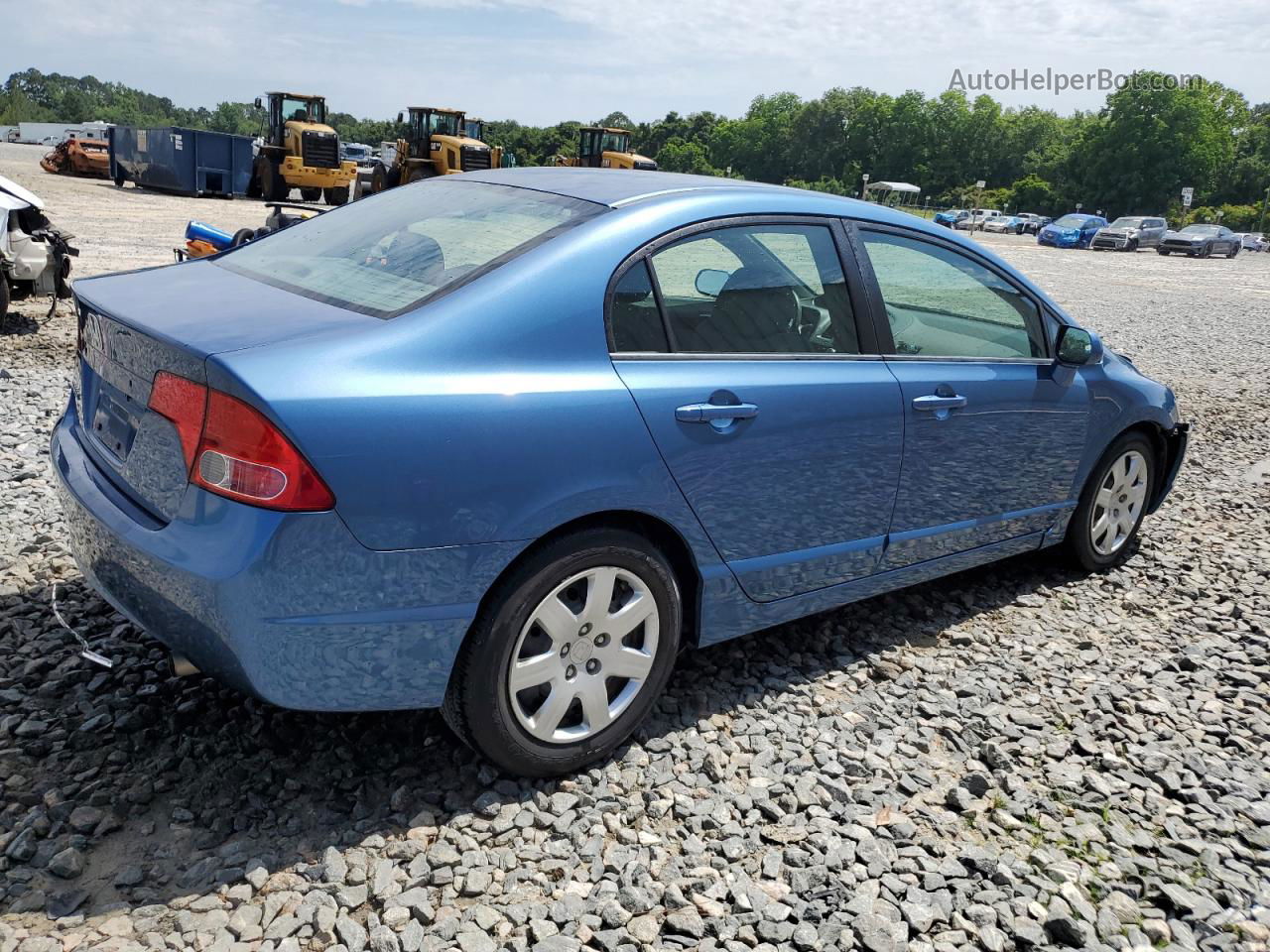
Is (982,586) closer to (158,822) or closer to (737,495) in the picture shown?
(737,495)

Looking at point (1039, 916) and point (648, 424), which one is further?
point (648, 424)

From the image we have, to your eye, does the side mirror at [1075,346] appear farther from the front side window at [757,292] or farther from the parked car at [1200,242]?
the parked car at [1200,242]

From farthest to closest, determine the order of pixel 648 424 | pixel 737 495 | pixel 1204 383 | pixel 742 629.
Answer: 1. pixel 1204 383
2. pixel 742 629
3. pixel 737 495
4. pixel 648 424

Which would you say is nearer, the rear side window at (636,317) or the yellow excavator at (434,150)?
the rear side window at (636,317)

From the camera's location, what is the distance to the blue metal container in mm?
31422

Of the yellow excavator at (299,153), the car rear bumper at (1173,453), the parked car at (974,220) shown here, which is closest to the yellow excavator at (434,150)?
the yellow excavator at (299,153)

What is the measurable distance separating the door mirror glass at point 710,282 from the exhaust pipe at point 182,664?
176 centimetres

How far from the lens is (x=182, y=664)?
2586 millimetres

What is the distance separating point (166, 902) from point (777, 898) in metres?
1.42

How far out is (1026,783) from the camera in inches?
125

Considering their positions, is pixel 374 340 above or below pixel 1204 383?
above

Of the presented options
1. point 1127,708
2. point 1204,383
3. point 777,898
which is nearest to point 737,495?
point 777,898

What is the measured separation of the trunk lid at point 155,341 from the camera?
8.19ft

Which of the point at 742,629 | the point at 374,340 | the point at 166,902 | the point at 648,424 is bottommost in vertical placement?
the point at 166,902
